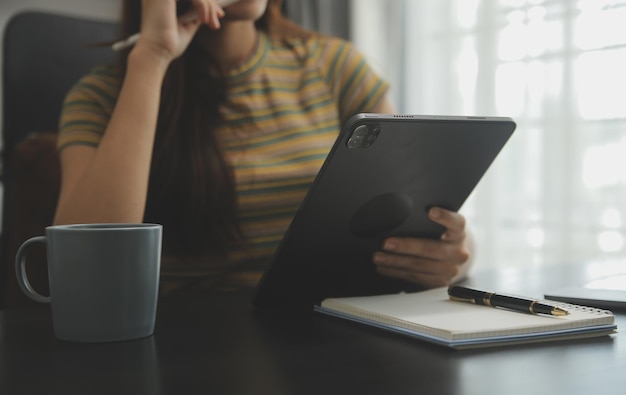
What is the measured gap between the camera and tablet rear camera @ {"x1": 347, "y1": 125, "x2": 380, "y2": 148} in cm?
52

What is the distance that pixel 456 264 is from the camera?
0.73m

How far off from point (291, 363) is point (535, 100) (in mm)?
1815

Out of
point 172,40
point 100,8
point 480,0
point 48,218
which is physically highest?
point 100,8

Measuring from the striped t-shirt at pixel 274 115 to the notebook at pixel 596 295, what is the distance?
47 cm

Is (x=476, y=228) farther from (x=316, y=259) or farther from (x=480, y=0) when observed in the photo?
(x=316, y=259)

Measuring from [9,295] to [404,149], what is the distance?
0.74 meters

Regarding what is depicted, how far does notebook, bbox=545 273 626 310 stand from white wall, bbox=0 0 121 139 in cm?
275

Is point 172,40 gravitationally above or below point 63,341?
above

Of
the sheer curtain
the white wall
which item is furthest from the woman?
the white wall

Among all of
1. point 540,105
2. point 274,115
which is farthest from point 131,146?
point 540,105

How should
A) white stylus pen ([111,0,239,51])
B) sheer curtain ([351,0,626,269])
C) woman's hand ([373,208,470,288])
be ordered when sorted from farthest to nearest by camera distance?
sheer curtain ([351,0,626,269]) < white stylus pen ([111,0,239,51]) < woman's hand ([373,208,470,288])

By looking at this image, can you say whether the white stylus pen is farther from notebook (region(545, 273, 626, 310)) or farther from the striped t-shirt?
notebook (region(545, 273, 626, 310))

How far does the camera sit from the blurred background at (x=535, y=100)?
192cm

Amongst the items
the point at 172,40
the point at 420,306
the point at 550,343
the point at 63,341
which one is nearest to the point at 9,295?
the point at 172,40
